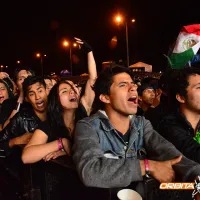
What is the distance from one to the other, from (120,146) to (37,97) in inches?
78.0

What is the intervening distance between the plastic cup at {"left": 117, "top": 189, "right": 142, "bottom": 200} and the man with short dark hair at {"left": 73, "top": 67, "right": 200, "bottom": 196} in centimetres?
6

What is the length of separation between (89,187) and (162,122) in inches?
57.1

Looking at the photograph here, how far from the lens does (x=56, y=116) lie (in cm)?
346

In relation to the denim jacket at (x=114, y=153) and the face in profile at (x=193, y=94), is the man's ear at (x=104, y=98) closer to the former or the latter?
the denim jacket at (x=114, y=153)

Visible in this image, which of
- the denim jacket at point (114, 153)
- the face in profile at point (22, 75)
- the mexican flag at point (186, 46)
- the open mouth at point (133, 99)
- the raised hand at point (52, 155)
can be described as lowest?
the raised hand at point (52, 155)

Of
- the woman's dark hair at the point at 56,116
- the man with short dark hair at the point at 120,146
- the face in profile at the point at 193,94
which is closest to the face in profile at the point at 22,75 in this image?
the woman's dark hair at the point at 56,116

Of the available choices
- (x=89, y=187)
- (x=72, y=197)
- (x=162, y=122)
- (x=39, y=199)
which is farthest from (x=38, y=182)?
(x=162, y=122)

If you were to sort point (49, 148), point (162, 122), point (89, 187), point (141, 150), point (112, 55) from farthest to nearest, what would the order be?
point (112, 55) → point (162, 122) → point (49, 148) → point (141, 150) → point (89, 187)

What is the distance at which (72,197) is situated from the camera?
2.18 meters

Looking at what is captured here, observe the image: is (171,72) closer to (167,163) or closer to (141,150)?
(141,150)

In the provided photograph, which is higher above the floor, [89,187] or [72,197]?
[89,187]

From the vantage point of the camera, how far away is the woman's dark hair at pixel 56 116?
3211 mm

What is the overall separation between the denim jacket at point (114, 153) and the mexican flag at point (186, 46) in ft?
4.77

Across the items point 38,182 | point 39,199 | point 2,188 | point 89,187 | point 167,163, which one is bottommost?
point 2,188
